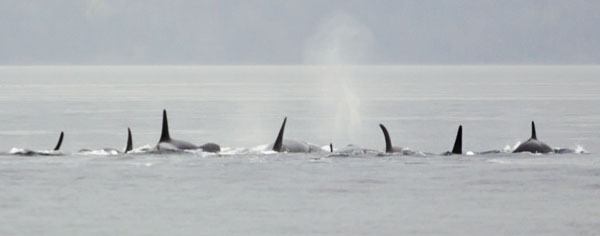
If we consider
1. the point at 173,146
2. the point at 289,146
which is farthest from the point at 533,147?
the point at 173,146

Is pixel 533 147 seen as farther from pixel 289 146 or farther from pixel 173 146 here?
pixel 173 146

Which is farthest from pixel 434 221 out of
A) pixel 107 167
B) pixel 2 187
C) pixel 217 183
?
pixel 107 167

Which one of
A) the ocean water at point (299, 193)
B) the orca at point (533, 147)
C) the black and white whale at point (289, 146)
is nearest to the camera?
the ocean water at point (299, 193)

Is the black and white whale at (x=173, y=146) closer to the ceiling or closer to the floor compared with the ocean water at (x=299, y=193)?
closer to the ceiling

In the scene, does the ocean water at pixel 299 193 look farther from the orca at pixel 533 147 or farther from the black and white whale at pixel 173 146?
the black and white whale at pixel 173 146

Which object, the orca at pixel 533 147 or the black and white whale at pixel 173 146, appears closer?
the black and white whale at pixel 173 146

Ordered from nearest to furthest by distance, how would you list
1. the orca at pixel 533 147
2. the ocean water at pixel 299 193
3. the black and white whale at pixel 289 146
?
the ocean water at pixel 299 193 < the black and white whale at pixel 289 146 < the orca at pixel 533 147

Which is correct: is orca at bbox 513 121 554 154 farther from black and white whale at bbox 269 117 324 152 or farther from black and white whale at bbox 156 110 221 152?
black and white whale at bbox 156 110 221 152

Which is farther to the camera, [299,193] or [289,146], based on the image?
[289,146]

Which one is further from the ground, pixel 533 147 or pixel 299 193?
pixel 533 147

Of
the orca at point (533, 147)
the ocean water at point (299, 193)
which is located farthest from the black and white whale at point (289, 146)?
the orca at point (533, 147)

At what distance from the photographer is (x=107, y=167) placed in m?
39.7

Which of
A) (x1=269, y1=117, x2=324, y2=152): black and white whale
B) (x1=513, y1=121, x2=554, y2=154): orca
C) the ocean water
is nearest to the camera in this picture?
the ocean water

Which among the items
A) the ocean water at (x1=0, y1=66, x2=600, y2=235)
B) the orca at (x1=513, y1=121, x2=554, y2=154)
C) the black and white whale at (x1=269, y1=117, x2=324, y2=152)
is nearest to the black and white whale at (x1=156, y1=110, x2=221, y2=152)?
the ocean water at (x1=0, y1=66, x2=600, y2=235)
